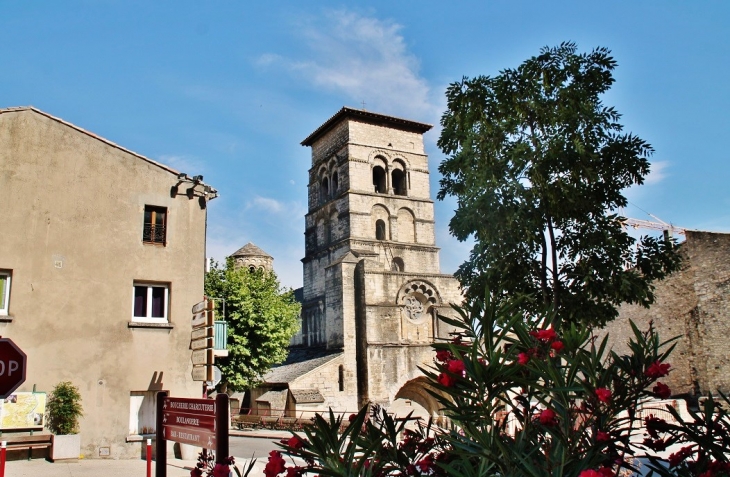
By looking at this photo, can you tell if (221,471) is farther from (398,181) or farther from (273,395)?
(398,181)

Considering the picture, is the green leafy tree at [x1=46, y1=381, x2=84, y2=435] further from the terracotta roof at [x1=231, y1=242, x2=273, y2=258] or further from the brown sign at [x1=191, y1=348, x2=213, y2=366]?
the terracotta roof at [x1=231, y1=242, x2=273, y2=258]

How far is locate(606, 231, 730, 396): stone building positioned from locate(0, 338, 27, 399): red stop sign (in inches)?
947

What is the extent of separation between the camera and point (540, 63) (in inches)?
439

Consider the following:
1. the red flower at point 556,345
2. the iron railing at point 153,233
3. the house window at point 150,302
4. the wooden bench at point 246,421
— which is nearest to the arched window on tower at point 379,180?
the wooden bench at point 246,421

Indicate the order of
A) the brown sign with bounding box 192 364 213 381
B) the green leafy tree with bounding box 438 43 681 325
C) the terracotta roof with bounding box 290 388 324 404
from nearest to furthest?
the green leafy tree with bounding box 438 43 681 325 < the brown sign with bounding box 192 364 213 381 < the terracotta roof with bounding box 290 388 324 404

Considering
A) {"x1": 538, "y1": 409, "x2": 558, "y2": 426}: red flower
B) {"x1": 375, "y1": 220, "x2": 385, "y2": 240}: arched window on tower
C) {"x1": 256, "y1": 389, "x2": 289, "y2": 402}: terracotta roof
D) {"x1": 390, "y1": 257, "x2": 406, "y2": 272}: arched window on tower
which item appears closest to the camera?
{"x1": 538, "y1": 409, "x2": 558, "y2": 426}: red flower

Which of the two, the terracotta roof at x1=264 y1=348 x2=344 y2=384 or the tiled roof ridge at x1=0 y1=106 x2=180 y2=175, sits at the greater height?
the tiled roof ridge at x1=0 y1=106 x2=180 y2=175

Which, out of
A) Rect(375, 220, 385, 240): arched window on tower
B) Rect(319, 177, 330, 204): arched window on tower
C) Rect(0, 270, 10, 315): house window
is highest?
Rect(319, 177, 330, 204): arched window on tower

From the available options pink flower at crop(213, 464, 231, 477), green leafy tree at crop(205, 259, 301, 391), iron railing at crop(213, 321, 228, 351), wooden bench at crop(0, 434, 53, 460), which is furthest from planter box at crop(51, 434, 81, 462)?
green leafy tree at crop(205, 259, 301, 391)

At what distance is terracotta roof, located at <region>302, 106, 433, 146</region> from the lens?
4178cm

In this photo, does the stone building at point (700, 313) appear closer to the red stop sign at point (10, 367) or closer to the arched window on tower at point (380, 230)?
the arched window on tower at point (380, 230)

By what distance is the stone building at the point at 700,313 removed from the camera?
23812 millimetres

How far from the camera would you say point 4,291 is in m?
12.8

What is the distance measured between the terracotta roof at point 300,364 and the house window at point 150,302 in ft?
61.4
